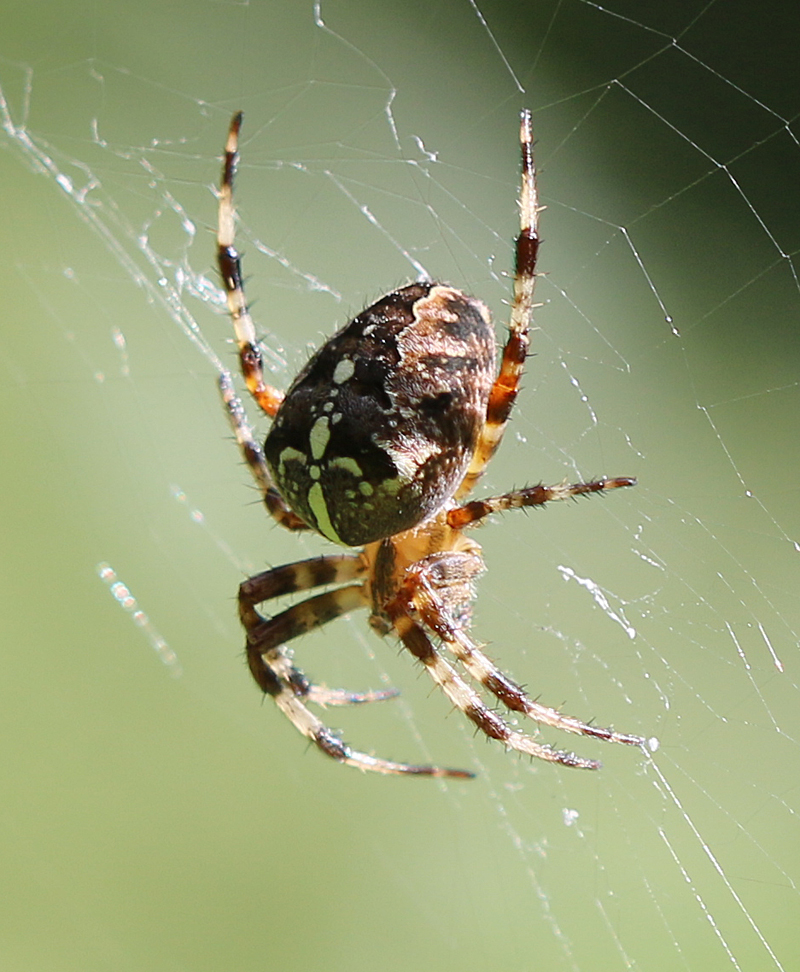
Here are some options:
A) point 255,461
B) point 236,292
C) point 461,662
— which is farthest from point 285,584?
point 236,292

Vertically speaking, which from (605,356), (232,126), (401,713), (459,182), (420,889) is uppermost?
(232,126)

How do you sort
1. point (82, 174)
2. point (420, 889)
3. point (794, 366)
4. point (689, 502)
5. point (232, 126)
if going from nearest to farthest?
1. point (232, 126)
2. point (689, 502)
3. point (794, 366)
4. point (420, 889)
5. point (82, 174)

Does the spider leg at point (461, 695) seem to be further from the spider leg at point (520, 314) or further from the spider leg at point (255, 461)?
the spider leg at point (520, 314)

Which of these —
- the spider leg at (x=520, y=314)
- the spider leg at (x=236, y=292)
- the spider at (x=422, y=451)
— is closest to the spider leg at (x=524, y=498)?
the spider at (x=422, y=451)

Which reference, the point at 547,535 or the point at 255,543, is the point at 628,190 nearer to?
the point at 547,535

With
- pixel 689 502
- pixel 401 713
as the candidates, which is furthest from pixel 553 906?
pixel 689 502

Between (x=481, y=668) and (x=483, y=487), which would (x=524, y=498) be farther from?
(x=483, y=487)
